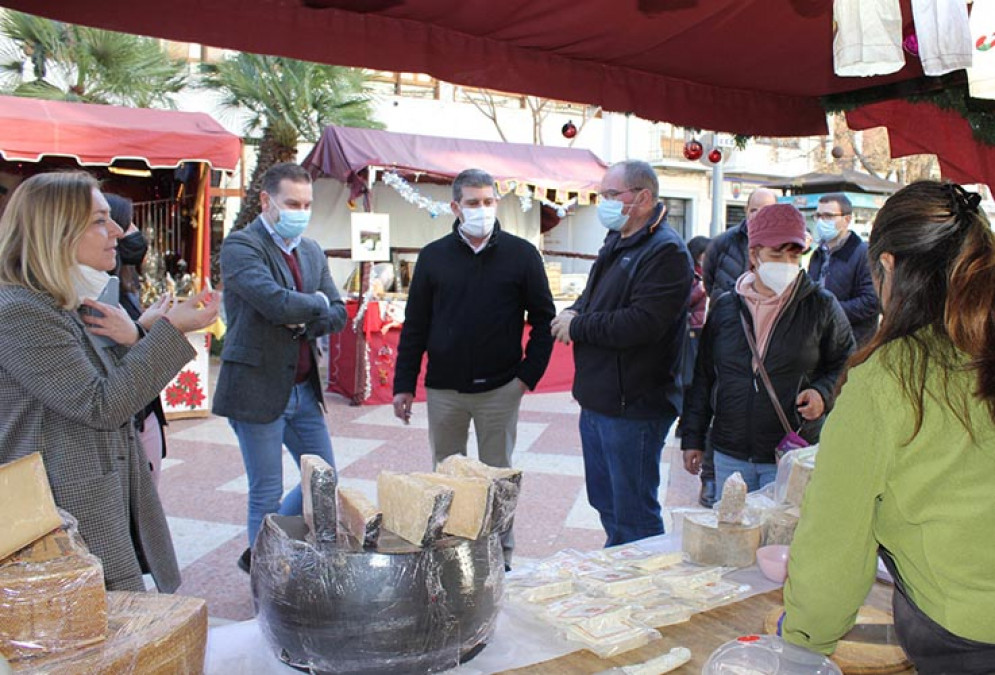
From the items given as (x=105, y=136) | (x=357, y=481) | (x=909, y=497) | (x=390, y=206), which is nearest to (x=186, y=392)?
(x=105, y=136)

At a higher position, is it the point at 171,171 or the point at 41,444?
the point at 171,171

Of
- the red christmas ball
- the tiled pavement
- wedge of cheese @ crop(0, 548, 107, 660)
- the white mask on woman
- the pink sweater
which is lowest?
the tiled pavement

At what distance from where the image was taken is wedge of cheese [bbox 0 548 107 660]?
4.21ft

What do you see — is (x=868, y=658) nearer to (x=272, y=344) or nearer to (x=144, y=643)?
(x=144, y=643)

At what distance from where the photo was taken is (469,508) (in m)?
1.58

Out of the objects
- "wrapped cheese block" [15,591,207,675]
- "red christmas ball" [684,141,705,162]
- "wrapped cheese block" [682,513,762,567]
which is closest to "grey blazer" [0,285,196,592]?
"wrapped cheese block" [15,591,207,675]

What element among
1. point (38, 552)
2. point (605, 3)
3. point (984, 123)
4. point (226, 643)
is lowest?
point (226, 643)

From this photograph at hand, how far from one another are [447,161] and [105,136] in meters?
4.06

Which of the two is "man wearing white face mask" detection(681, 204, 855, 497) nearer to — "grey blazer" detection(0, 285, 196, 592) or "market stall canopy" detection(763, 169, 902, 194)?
"grey blazer" detection(0, 285, 196, 592)

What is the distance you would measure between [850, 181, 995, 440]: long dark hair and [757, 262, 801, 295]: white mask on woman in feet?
5.36

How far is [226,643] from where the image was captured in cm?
173

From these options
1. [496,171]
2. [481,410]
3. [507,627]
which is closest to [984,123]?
[481,410]

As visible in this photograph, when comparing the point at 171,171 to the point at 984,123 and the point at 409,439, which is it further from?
the point at 984,123

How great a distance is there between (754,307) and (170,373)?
85.6 inches
